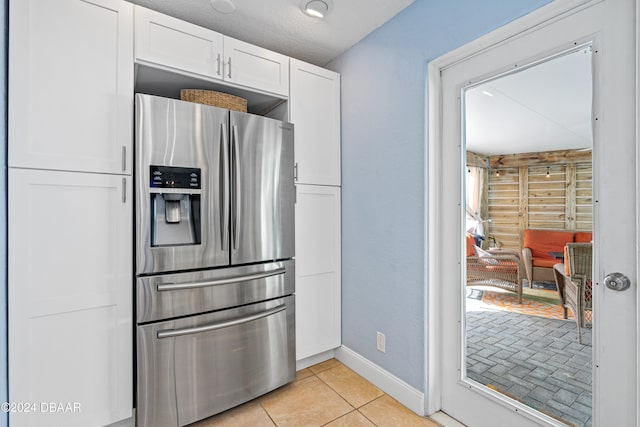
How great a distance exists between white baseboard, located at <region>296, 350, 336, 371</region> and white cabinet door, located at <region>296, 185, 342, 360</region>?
0.10 meters

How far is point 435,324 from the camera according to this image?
180cm

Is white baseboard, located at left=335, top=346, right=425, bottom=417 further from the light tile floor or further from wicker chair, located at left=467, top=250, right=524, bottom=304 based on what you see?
wicker chair, located at left=467, top=250, right=524, bottom=304

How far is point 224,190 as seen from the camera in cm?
176

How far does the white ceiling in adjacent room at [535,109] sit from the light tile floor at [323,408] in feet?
5.35

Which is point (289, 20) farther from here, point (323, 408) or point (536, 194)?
point (323, 408)

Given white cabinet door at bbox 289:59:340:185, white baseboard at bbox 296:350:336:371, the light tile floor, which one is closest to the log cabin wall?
white cabinet door at bbox 289:59:340:185

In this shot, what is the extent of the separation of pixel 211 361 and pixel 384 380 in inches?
45.4

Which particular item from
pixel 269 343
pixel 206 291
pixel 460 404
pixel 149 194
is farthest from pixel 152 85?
pixel 460 404

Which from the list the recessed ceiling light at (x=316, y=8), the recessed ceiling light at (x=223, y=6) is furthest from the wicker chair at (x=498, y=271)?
the recessed ceiling light at (x=223, y=6)

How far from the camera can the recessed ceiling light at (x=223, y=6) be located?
1.80 metres

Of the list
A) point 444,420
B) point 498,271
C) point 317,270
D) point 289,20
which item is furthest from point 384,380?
point 289,20

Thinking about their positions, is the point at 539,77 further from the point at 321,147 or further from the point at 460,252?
the point at 321,147

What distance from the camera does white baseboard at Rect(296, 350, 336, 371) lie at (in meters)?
2.26

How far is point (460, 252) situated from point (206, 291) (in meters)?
1.50
